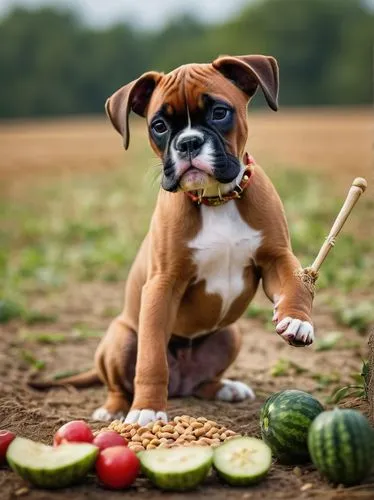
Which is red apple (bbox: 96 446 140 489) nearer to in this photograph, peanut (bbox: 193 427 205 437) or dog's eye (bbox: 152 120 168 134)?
peanut (bbox: 193 427 205 437)

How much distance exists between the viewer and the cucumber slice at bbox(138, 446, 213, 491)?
13.4ft

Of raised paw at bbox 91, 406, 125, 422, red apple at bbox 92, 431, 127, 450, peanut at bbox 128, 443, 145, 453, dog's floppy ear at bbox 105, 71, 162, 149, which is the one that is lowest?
raised paw at bbox 91, 406, 125, 422

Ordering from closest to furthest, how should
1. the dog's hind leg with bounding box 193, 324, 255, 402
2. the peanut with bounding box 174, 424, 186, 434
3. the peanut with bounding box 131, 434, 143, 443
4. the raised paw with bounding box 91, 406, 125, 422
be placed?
the peanut with bounding box 131, 434, 143, 443, the peanut with bounding box 174, 424, 186, 434, the raised paw with bounding box 91, 406, 125, 422, the dog's hind leg with bounding box 193, 324, 255, 402

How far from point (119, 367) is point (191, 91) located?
1982 millimetres

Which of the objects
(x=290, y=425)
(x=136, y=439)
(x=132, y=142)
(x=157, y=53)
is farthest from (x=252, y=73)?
(x=157, y=53)

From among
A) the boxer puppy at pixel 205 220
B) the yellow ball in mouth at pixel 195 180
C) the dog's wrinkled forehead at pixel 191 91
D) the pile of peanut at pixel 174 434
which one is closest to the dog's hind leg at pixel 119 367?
the boxer puppy at pixel 205 220

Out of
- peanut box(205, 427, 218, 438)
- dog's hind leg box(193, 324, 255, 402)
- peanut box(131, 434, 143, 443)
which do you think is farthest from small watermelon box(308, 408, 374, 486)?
dog's hind leg box(193, 324, 255, 402)

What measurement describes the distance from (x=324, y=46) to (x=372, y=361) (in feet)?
231

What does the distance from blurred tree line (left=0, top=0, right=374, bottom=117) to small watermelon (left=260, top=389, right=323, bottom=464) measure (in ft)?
181

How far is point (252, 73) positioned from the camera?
517cm

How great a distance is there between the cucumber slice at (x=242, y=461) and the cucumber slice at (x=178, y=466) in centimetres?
7

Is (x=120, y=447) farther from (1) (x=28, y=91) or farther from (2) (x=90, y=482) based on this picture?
(1) (x=28, y=91)

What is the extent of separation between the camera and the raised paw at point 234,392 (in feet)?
20.5

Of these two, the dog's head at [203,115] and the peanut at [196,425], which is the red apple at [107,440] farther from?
the dog's head at [203,115]
